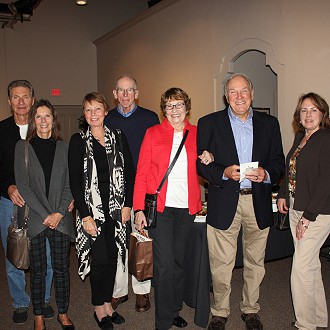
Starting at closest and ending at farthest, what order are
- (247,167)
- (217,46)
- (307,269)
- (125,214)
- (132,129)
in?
(247,167), (307,269), (125,214), (132,129), (217,46)

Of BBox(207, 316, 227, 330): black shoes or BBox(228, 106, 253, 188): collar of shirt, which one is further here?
BBox(207, 316, 227, 330): black shoes

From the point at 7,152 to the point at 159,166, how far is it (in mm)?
1195

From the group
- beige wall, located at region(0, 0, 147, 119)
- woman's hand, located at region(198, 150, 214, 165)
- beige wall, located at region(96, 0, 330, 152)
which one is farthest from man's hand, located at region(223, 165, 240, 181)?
beige wall, located at region(0, 0, 147, 119)

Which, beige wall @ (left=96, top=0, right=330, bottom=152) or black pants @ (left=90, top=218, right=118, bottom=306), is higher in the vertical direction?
beige wall @ (left=96, top=0, right=330, bottom=152)

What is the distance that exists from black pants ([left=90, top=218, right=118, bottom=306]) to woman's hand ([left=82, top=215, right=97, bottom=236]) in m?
0.11

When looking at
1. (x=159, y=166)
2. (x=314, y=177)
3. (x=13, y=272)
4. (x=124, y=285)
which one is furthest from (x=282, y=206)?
(x=13, y=272)

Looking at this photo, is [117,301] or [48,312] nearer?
[48,312]

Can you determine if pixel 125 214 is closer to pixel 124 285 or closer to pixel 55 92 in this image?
pixel 124 285

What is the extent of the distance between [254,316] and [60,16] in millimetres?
9863

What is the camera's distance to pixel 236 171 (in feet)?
8.98

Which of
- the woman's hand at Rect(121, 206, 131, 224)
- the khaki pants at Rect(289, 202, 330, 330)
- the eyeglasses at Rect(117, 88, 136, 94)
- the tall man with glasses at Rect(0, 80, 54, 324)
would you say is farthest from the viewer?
the eyeglasses at Rect(117, 88, 136, 94)

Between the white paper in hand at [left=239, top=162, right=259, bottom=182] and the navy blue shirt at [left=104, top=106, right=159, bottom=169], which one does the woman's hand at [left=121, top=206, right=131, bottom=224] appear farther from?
the white paper in hand at [left=239, top=162, right=259, bottom=182]

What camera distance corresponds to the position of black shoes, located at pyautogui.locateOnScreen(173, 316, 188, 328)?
317 cm

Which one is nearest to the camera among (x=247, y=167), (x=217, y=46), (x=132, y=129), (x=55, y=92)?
(x=247, y=167)
